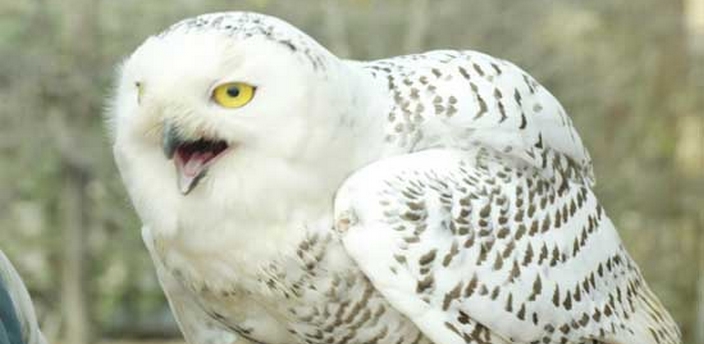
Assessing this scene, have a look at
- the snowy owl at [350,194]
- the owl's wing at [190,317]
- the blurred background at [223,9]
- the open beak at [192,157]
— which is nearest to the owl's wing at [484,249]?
the snowy owl at [350,194]

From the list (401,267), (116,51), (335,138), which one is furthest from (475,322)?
(116,51)

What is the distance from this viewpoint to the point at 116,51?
3.31m

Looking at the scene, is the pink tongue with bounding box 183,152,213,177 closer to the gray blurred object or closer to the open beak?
the open beak

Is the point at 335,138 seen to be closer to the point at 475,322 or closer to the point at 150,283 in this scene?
the point at 475,322

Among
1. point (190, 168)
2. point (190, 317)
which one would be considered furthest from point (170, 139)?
point (190, 317)

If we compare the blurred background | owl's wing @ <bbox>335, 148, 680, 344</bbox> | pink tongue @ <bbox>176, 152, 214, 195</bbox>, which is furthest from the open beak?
the blurred background

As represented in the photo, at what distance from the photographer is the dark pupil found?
1.55 m

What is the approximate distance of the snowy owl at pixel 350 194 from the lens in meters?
1.56

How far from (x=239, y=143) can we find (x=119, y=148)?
7.1 inches

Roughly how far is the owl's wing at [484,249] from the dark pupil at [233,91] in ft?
Result: 0.67

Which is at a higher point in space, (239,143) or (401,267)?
(239,143)

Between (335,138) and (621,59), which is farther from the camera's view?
(621,59)

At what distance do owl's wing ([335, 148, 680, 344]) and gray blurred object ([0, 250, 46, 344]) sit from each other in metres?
0.43

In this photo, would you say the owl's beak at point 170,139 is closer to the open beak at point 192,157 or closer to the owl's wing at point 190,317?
the open beak at point 192,157
